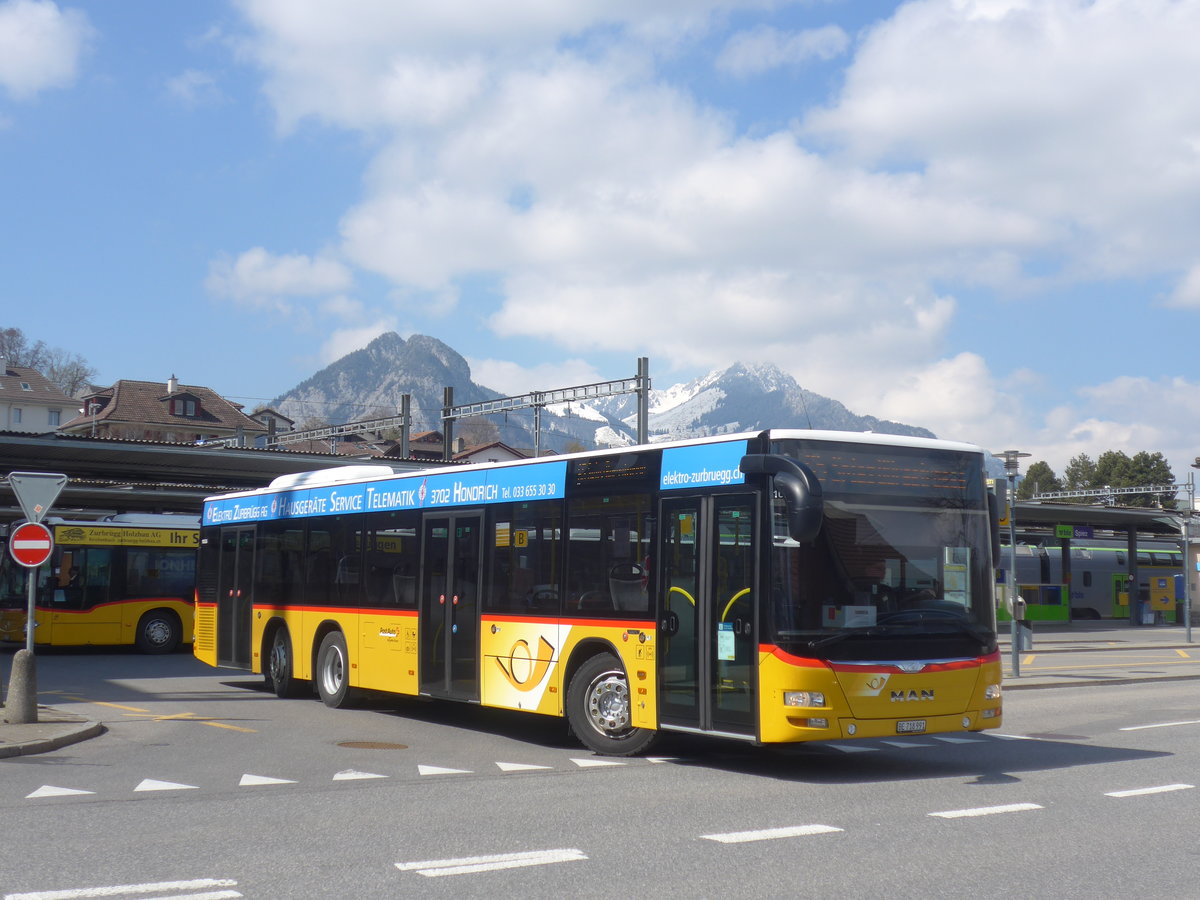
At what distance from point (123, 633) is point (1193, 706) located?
2102 centimetres

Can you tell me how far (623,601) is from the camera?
1184cm

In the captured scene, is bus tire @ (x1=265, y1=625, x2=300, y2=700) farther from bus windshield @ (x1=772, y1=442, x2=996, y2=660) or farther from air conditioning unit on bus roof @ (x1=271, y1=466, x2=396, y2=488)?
bus windshield @ (x1=772, y1=442, x2=996, y2=660)

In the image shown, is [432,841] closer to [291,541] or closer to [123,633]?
[291,541]

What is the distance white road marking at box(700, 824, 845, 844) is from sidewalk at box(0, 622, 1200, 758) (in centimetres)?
695

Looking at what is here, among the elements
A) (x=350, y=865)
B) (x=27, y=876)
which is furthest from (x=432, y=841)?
(x=27, y=876)

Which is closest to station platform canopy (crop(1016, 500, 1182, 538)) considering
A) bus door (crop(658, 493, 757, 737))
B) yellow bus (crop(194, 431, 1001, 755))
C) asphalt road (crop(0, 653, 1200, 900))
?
asphalt road (crop(0, 653, 1200, 900))

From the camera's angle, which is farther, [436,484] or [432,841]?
[436,484]

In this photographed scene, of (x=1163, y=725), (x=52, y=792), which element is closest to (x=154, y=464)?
(x=52, y=792)

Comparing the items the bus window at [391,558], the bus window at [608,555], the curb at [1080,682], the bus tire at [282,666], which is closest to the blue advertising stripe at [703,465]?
the bus window at [608,555]

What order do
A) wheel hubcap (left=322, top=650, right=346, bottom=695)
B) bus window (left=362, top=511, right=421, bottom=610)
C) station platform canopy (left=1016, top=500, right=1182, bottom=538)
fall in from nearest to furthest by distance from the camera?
bus window (left=362, top=511, right=421, bottom=610), wheel hubcap (left=322, top=650, right=346, bottom=695), station platform canopy (left=1016, top=500, right=1182, bottom=538)

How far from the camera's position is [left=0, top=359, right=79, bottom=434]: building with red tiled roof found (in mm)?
111375

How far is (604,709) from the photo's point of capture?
12078 mm

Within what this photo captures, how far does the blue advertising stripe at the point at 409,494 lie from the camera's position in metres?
13.3

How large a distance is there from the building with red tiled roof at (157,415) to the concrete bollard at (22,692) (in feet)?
286
